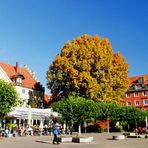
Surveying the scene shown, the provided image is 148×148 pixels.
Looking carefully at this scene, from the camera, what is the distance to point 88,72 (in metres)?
62.0

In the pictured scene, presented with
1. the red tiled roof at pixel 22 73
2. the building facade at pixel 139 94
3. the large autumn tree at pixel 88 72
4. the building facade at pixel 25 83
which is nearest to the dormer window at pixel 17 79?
the building facade at pixel 25 83

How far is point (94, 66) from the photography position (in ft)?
210

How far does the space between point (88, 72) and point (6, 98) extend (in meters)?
19.0

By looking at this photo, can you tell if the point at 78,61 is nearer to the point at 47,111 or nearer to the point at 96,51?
the point at 96,51

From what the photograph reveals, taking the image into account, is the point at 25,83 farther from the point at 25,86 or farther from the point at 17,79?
the point at 17,79

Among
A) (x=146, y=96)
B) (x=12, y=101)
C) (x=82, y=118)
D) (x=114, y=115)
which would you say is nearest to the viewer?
(x=12, y=101)

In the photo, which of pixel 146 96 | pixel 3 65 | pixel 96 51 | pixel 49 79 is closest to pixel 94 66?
pixel 96 51

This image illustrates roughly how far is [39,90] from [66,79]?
1326 cm

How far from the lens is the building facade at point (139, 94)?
10101 centimetres

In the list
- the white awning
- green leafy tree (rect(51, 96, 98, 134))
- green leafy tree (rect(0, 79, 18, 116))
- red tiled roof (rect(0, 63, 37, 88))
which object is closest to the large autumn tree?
green leafy tree (rect(51, 96, 98, 134))

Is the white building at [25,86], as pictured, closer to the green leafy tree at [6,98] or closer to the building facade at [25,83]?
the building facade at [25,83]

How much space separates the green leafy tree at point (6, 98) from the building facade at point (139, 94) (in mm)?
59365

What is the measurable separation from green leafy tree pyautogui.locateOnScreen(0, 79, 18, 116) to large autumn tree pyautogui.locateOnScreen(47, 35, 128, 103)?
14.7 meters

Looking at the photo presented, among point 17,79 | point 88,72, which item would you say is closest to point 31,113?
point 88,72
